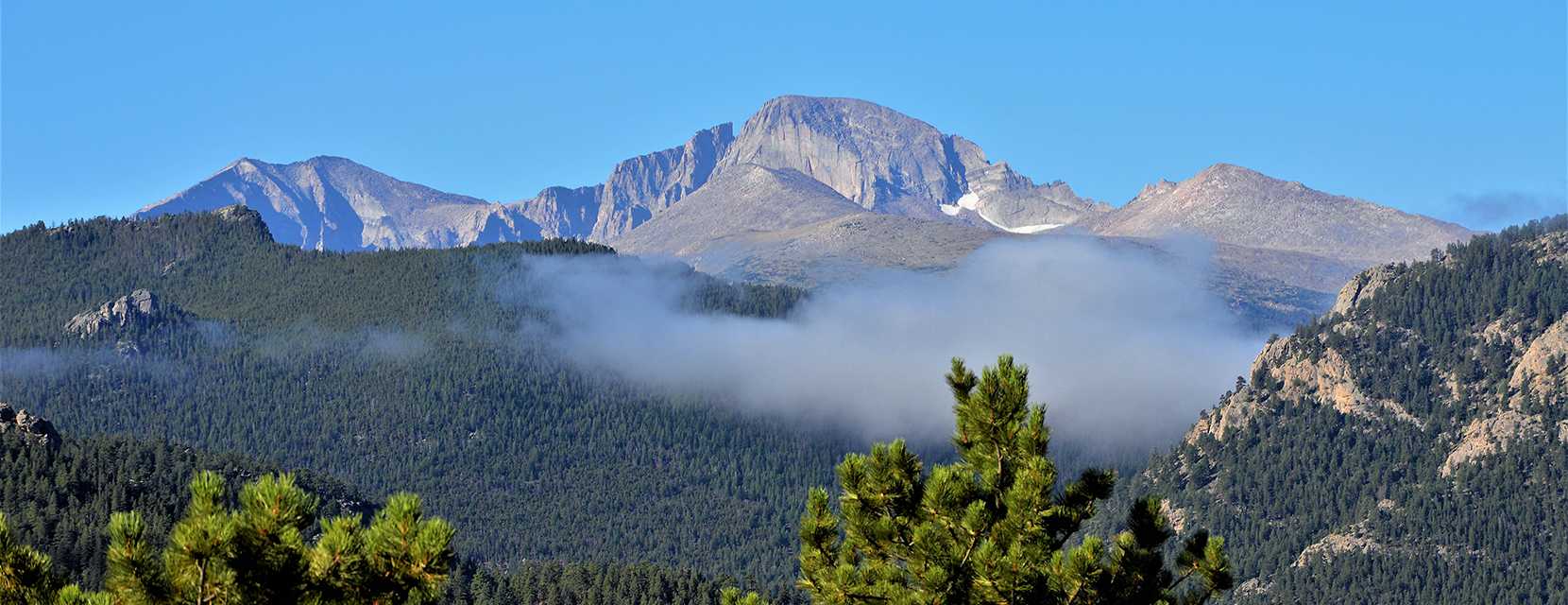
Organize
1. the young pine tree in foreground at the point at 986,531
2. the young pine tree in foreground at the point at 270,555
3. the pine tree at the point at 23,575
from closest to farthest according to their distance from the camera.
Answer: the young pine tree in foreground at the point at 270,555 < the pine tree at the point at 23,575 < the young pine tree in foreground at the point at 986,531

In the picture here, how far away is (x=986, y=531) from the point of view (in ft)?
161

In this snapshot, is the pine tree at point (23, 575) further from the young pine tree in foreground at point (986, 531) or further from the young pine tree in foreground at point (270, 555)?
the young pine tree in foreground at point (986, 531)

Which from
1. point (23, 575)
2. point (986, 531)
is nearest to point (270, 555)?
point (23, 575)

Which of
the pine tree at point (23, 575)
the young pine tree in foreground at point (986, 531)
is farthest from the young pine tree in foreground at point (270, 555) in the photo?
the young pine tree in foreground at point (986, 531)

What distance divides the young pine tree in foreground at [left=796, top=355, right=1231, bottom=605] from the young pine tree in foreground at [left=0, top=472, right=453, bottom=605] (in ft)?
56.5

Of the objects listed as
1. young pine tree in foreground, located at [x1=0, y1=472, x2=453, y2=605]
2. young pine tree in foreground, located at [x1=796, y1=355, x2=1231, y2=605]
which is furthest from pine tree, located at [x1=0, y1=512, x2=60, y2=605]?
young pine tree in foreground, located at [x1=796, y1=355, x2=1231, y2=605]

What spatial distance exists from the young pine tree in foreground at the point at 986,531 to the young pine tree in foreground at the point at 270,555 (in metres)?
17.2

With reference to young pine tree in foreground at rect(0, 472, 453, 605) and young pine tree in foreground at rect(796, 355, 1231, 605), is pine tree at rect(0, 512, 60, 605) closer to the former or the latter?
young pine tree in foreground at rect(0, 472, 453, 605)

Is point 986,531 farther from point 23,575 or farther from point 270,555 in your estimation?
point 23,575

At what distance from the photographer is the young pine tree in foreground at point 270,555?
102ft

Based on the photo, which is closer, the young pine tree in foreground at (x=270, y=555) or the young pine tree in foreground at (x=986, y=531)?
the young pine tree in foreground at (x=270, y=555)

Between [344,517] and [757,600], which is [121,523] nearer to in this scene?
[344,517]

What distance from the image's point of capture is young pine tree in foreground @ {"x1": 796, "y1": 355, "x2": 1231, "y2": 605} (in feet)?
154

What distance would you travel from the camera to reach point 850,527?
2047 inches
